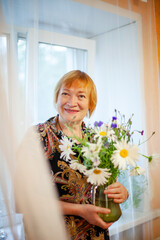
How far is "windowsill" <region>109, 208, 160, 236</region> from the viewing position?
187 centimetres

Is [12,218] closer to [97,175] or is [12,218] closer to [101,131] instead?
[97,175]

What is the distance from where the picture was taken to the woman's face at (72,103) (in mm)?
1428

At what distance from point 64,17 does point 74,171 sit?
948 mm

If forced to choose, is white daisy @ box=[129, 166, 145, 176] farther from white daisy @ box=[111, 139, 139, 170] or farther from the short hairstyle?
the short hairstyle

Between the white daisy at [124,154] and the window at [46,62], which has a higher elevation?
the window at [46,62]

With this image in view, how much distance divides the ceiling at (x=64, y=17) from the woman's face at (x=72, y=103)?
40 cm

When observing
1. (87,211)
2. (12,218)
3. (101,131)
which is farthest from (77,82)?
(12,218)

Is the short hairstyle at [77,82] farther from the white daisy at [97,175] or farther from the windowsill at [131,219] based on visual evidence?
the windowsill at [131,219]

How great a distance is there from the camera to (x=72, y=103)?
142 cm

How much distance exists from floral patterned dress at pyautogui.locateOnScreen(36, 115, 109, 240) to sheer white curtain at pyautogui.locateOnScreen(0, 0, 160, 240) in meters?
0.18

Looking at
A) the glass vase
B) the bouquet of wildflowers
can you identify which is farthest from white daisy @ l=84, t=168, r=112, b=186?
the glass vase

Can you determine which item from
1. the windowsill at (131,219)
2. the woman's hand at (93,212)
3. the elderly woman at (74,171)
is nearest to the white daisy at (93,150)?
the elderly woman at (74,171)

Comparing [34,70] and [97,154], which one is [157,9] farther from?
[97,154]

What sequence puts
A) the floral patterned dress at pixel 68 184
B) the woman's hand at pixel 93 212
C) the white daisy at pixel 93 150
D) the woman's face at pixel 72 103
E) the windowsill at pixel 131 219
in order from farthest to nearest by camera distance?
the windowsill at pixel 131 219 < the woman's face at pixel 72 103 < the floral patterned dress at pixel 68 184 < the woman's hand at pixel 93 212 < the white daisy at pixel 93 150
